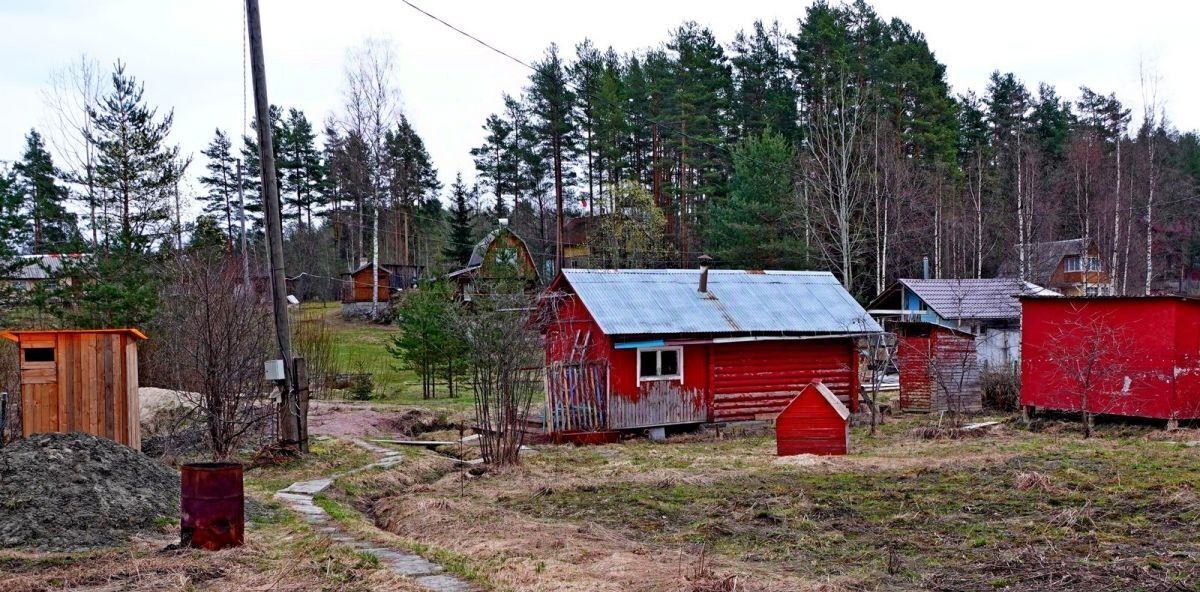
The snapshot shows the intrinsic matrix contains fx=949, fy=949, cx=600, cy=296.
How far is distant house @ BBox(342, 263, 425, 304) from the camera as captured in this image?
47312mm

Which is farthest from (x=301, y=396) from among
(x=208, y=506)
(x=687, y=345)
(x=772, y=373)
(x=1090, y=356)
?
(x=1090, y=356)

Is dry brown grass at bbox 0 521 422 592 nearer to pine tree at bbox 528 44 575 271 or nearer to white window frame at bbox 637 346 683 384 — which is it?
white window frame at bbox 637 346 683 384

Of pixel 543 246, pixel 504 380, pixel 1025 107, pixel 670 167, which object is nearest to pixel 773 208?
pixel 670 167

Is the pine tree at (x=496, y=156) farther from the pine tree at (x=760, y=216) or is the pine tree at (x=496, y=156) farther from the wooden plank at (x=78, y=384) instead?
the wooden plank at (x=78, y=384)

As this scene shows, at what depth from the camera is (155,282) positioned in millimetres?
23438

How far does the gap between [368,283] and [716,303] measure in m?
29.9

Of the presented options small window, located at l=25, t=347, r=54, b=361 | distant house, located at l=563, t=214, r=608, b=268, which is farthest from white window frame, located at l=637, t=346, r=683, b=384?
distant house, located at l=563, t=214, r=608, b=268

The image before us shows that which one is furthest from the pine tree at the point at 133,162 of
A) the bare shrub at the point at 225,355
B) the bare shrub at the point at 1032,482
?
the bare shrub at the point at 1032,482

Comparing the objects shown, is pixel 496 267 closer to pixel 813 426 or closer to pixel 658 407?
pixel 658 407

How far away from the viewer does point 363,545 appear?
8180 millimetres

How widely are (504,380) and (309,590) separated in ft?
26.6

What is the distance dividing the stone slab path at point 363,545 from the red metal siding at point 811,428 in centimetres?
646

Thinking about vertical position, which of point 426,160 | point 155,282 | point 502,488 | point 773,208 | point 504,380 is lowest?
point 502,488

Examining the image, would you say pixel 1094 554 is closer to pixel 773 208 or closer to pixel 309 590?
pixel 309 590
